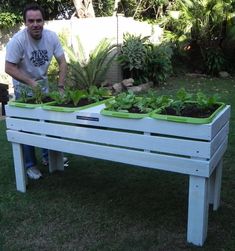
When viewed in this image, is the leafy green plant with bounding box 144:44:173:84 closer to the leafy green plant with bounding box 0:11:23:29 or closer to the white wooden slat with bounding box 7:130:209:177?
the leafy green plant with bounding box 0:11:23:29

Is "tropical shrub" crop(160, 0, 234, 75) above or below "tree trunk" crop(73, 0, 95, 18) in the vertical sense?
below

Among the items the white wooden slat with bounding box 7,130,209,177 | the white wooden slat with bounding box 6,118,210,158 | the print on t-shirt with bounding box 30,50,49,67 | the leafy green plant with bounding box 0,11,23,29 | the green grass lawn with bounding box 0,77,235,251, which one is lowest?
the green grass lawn with bounding box 0,77,235,251

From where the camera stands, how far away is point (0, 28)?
42.4ft

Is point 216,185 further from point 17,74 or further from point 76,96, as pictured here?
point 17,74

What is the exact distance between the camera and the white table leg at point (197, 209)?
100 inches

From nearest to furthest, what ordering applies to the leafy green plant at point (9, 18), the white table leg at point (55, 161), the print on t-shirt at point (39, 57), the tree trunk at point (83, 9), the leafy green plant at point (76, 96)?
the leafy green plant at point (76, 96)
the print on t-shirt at point (39, 57)
the white table leg at point (55, 161)
the tree trunk at point (83, 9)
the leafy green plant at point (9, 18)

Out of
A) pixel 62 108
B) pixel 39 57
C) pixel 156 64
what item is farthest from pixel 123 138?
pixel 156 64

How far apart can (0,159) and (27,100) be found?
4.68 ft

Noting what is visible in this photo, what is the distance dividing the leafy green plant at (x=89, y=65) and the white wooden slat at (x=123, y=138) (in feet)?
20.3

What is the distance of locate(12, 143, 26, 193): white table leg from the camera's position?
352 centimetres

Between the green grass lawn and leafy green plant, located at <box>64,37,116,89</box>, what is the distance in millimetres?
5393

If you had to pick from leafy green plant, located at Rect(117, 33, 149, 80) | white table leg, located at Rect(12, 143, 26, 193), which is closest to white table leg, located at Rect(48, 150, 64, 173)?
white table leg, located at Rect(12, 143, 26, 193)

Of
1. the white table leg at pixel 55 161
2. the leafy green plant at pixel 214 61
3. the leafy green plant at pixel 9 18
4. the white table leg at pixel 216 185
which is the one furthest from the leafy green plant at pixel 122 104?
the leafy green plant at pixel 9 18

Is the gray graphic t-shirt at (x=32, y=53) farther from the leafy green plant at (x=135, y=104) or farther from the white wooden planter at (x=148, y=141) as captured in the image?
the leafy green plant at (x=135, y=104)
